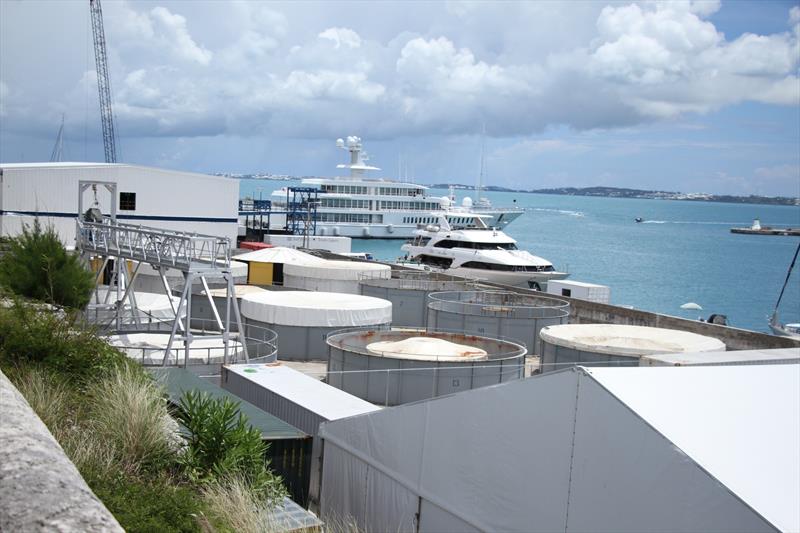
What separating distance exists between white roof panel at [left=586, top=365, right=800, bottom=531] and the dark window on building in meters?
41.9

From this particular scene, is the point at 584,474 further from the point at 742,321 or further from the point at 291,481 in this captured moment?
the point at 742,321

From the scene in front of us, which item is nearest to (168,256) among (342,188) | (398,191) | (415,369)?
(415,369)

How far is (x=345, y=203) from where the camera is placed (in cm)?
12838

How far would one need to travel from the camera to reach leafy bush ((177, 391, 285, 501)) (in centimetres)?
1045

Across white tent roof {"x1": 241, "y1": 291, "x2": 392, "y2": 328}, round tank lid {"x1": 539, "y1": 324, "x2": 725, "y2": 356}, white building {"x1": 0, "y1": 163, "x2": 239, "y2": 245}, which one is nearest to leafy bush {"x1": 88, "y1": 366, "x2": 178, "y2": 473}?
round tank lid {"x1": 539, "y1": 324, "x2": 725, "y2": 356}

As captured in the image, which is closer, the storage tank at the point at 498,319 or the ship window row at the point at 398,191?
the storage tank at the point at 498,319

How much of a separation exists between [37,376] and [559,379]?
7.02 m

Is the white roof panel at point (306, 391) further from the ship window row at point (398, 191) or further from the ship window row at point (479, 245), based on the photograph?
the ship window row at point (398, 191)

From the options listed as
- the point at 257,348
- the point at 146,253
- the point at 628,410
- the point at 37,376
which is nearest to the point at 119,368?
the point at 37,376

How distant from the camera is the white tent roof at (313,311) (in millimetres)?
30266

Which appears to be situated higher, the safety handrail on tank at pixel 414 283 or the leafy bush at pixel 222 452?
the leafy bush at pixel 222 452

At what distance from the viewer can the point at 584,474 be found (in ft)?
30.9

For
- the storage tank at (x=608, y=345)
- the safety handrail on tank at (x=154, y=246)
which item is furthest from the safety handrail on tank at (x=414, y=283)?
the safety handrail on tank at (x=154, y=246)

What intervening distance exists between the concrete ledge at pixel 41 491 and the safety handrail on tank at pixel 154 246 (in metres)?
16.5
